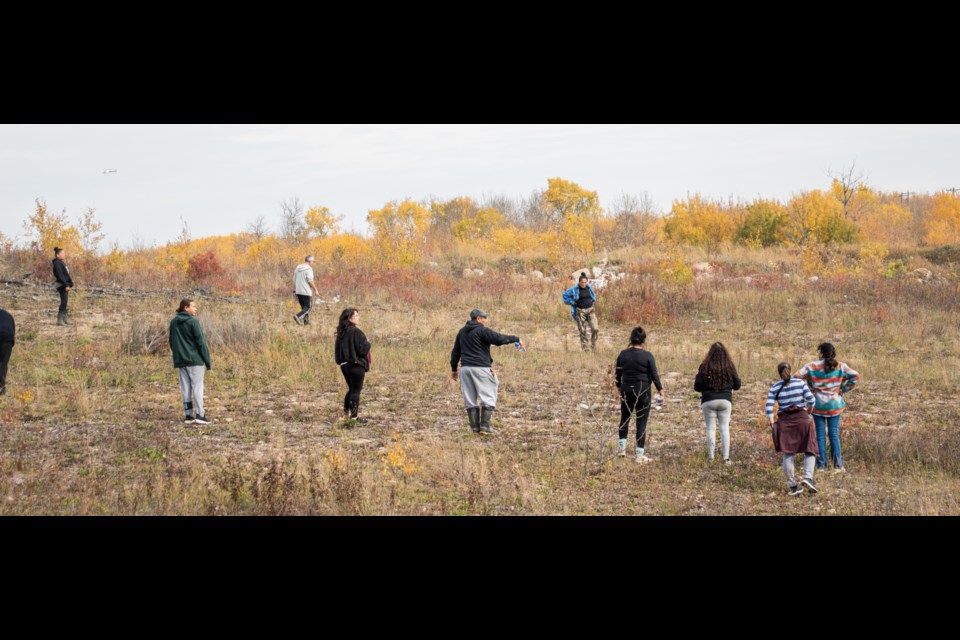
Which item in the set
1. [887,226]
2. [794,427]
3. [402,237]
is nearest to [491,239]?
[402,237]

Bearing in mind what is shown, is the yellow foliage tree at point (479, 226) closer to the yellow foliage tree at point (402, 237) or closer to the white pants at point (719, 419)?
the yellow foliage tree at point (402, 237)

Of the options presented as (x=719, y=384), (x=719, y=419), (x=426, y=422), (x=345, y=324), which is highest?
(x=345, y=324)

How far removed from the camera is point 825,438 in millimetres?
8625

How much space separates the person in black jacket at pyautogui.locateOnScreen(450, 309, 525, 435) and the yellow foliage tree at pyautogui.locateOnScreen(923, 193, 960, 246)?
33820 millimetres

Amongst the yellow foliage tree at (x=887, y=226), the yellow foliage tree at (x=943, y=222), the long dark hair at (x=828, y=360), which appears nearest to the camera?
the long dark hair at (x=828, y=360)

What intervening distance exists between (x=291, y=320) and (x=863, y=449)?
13.3 metres

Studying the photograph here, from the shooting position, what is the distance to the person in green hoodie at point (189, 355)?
985cm

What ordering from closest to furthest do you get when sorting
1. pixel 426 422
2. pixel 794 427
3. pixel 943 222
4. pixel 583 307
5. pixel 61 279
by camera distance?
pixel 794 427
pixel 426 422
pixel 61 279
pixel 583 307
pixel 943 222

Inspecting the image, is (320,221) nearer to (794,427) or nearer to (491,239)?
(491,239)

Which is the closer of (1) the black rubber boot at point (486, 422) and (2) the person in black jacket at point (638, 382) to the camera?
(2) the person in black jacket at point (638, 382)

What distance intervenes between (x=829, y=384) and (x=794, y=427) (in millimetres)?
930

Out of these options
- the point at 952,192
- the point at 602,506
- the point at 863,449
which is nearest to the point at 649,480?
the point at 602,506

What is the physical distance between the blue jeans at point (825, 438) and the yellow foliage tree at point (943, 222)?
107ft

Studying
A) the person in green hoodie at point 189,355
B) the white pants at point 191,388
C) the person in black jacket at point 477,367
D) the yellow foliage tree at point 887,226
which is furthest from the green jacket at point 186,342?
the yellow foliage tree at point 887,226
